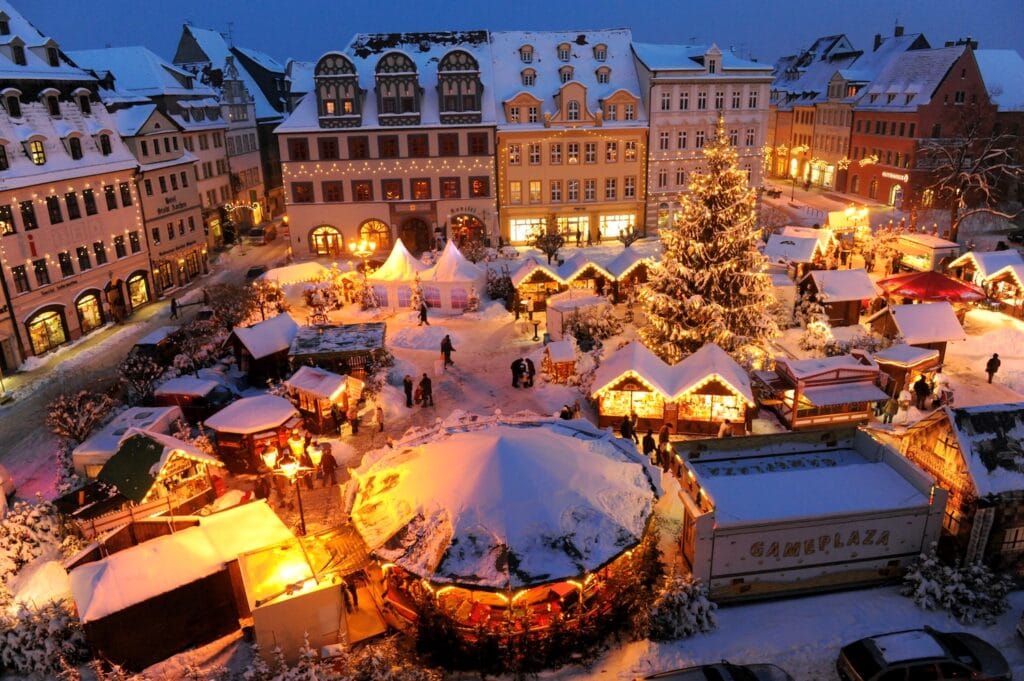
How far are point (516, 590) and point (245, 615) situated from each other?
239 inches

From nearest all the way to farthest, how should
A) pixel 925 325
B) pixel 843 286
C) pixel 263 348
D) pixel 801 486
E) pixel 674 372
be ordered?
1. pixel 801 486
2. pixel 674 372
3. pixel 925 325
4. pixel 263 348
5. pixel 843 286

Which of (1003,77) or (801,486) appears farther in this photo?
(1003,77)

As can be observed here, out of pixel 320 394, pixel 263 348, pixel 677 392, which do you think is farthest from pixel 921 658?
pixel 263 348

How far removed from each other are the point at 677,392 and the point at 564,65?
1257 inches

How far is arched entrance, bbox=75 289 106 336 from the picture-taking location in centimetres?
3300

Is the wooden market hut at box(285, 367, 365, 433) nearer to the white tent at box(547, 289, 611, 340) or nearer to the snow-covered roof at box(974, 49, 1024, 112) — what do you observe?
the white tent at box(547, 289, 611, 340)

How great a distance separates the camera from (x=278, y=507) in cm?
1914

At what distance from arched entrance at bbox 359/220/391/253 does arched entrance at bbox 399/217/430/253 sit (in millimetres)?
998

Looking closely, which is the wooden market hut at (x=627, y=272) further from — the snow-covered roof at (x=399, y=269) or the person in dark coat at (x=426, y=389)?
the person in dark coat at (x=426, y=389)

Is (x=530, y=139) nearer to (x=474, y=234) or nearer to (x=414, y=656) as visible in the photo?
(x=474, y=234)

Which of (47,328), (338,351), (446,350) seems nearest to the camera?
(338,351)

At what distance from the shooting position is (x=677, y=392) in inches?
851

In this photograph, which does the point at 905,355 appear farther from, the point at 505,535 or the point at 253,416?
the point at 253,416

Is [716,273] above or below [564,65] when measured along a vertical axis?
below
